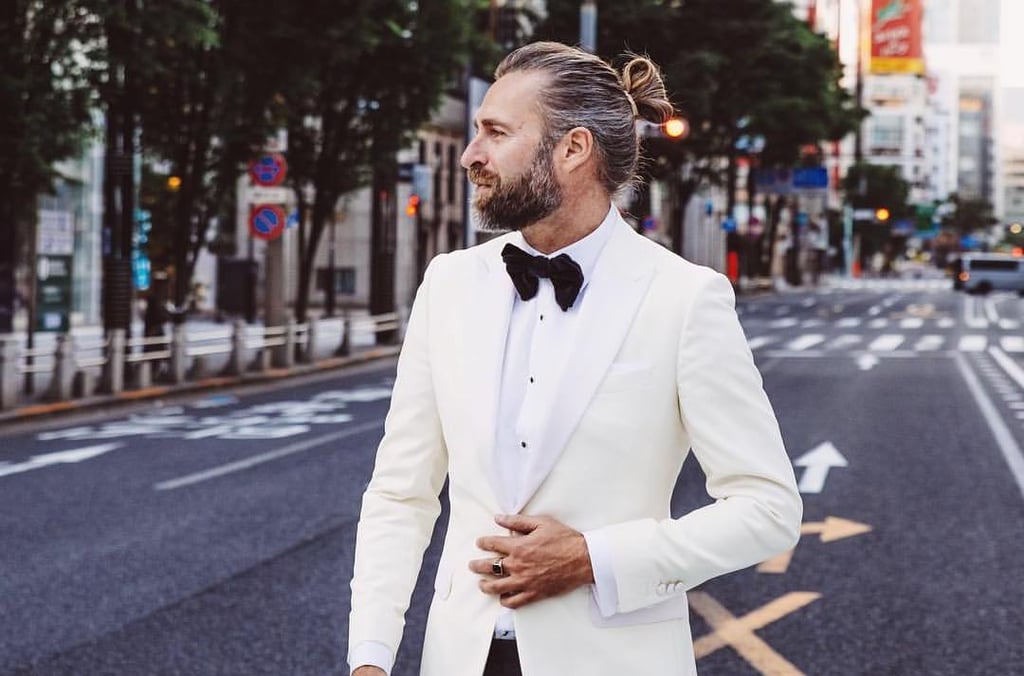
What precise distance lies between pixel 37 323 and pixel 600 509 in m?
24.1

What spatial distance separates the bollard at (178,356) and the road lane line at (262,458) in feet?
19.4

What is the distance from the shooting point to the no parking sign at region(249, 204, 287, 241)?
79.2ft

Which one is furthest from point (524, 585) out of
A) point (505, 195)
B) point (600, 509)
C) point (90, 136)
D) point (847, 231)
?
point (847, 231)

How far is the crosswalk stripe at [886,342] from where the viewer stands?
33438mm

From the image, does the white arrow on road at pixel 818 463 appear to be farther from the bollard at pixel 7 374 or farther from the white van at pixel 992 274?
the white van at pixel 992 274

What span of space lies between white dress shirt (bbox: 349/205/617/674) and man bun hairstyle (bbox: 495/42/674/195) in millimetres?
95

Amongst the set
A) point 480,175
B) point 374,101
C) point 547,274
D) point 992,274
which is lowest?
point 547,274

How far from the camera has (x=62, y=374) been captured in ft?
62.3

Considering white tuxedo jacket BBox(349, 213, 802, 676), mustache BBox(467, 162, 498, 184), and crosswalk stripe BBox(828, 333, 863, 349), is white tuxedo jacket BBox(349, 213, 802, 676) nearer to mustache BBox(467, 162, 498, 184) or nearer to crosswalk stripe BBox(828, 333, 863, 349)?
mustache BBox(467, 162, 498, 184)

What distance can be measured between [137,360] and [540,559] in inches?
767

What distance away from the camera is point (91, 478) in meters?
12.3

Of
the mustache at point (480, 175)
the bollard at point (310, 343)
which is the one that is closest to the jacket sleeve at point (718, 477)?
the mustache at point (480, 175)

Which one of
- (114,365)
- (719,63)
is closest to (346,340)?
(114,365)

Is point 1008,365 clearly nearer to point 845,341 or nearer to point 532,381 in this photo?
point 845,341
